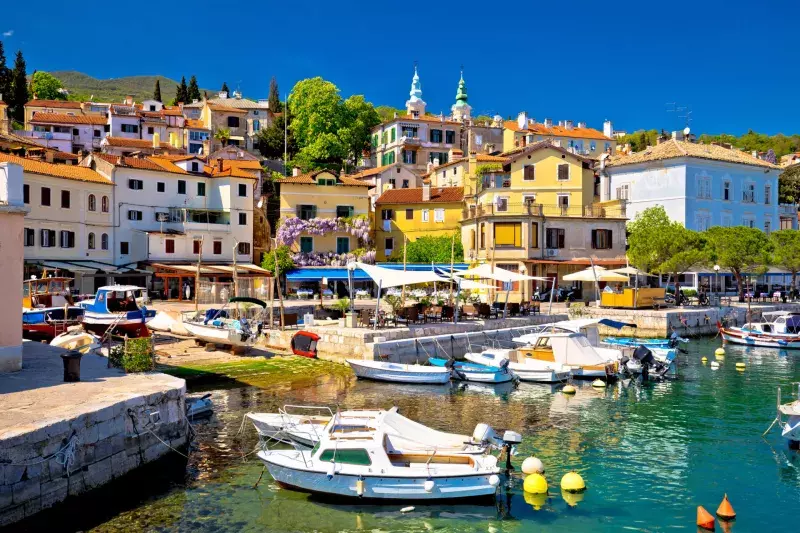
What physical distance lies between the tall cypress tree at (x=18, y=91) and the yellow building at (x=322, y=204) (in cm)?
5343

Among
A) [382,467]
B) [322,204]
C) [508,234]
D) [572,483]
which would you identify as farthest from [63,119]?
[572,483]

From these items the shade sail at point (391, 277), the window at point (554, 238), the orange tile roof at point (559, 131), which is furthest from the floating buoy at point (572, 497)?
the orange tile roof at point (559, 131)

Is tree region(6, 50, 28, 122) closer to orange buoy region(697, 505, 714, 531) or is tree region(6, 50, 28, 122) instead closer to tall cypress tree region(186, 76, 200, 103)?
tall cypress tree region(186, 76, 200, 103)

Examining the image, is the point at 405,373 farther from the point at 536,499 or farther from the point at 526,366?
the point at 536,499

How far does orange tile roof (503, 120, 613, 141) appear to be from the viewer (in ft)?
281

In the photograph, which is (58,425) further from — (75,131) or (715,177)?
(75,131)

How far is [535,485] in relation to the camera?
50.9ft

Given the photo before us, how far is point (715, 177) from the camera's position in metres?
62.7

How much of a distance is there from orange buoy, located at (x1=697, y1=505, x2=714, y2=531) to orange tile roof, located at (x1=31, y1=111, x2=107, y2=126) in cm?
8657

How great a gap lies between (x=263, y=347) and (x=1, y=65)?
8616 cm

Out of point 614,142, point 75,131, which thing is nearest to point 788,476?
point 614,142

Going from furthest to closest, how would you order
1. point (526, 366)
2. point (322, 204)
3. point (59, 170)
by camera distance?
point (322, 204)
point (59, 170)
point (526, 366)

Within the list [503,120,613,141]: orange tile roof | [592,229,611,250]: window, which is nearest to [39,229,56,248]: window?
[592,229,611,250]: window

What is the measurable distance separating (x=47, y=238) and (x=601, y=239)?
4154 centimetres
